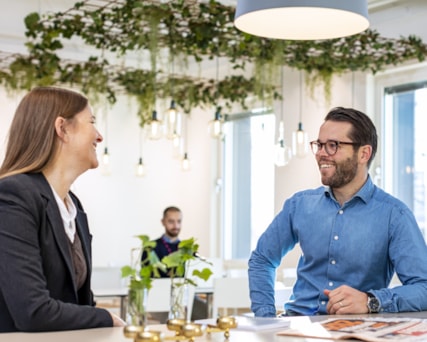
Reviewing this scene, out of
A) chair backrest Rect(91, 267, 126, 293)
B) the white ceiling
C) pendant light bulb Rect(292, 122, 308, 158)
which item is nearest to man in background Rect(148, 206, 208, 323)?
chair backrest Rect(91, 267, 126, 293)

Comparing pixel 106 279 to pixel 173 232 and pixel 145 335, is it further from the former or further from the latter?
pixel 145 335

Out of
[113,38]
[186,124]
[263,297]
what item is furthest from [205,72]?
[263,297]

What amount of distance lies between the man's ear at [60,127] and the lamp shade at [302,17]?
0.79m

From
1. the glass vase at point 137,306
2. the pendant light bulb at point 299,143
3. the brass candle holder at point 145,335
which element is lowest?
Answer: the brass candle holder at point 145,335

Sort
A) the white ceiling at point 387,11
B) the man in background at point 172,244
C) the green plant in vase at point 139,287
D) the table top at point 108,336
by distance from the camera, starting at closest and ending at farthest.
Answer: the green plant in vase at point 139,287, the table top at point 108,336, the white ceiling at point 387,11, the man in background at point 172,244

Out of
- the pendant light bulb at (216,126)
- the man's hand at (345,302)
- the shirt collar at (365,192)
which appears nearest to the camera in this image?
the man's hand at (345,302)

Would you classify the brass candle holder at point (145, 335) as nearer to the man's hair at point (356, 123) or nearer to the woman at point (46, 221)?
the woman at point (46, 221)

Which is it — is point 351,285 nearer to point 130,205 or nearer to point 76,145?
point 76,145

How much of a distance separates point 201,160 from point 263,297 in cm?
928

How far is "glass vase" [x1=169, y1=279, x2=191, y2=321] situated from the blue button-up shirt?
123 centimetres

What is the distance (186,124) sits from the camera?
13.1m

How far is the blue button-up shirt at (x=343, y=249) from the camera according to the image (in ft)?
10.9

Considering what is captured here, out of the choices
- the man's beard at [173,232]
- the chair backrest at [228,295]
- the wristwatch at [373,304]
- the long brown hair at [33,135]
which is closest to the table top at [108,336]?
the long brown hair at [33,135]

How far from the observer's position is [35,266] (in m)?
2.48
